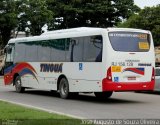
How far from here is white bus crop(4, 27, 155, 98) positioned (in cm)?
1941

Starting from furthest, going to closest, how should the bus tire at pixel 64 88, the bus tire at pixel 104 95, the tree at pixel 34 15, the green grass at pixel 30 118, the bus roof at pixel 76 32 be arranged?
the tree at pixel 34 15
the bus tire at pixel 104 95
the bus tire at pixel 64 88
the bus roof at pixel 76 32
the green grass at pixel 30 118

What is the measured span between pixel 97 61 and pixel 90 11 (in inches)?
1668

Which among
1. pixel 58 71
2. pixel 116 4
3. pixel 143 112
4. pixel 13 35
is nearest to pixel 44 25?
pixel 13 35

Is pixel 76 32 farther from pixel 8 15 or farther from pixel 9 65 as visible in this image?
pixel 8 15

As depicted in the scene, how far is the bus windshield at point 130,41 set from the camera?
1966 centimetres

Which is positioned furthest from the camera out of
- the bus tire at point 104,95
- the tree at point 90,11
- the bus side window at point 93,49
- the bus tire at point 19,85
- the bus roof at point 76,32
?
the tree at point 90,11

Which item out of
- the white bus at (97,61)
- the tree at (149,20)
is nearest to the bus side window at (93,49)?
the white bus at (97,61)

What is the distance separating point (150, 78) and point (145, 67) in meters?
0.49

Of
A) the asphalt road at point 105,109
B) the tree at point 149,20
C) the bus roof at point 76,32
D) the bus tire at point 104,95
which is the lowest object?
the asphalt road at point 105,109

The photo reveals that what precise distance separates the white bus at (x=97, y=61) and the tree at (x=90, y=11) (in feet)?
125

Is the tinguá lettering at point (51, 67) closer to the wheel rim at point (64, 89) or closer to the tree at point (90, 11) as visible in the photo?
the wheel rim at point (64, 89)

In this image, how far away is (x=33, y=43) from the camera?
25.0m

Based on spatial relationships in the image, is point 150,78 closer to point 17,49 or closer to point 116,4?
point 17,49

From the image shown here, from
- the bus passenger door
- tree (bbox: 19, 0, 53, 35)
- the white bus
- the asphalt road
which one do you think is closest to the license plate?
the white bus
